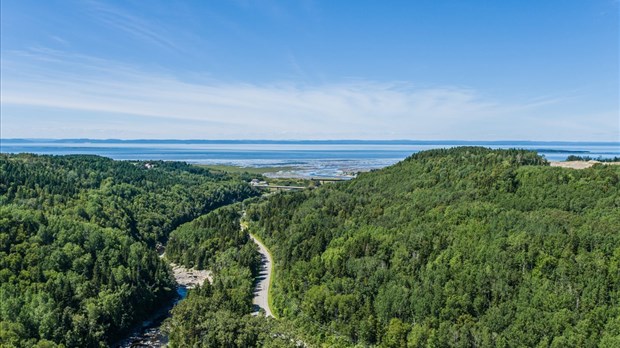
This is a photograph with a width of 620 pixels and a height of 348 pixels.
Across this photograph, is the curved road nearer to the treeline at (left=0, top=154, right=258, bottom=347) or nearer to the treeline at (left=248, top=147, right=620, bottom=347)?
→ the treeline at (left=248, top=147, right=620, bottom=347)

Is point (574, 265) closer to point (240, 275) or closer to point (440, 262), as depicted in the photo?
point (440, 262)

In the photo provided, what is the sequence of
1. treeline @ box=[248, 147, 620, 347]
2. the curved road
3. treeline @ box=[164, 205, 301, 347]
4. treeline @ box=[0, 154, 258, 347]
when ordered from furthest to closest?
the curved road
treeline @ box=[0, 154, 258, 347]
treeline @ box=[164, 205, 301, 347]
treeline @ box=[248, 147, 620, 347]

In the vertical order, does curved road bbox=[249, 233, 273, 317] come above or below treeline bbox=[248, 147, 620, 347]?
below

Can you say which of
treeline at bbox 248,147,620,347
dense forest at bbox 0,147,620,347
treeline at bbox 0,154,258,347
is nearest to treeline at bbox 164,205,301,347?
dense forest at bbox 0,147,620,347

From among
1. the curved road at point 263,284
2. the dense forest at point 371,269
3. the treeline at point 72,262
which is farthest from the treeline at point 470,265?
the treeline at point 72,262

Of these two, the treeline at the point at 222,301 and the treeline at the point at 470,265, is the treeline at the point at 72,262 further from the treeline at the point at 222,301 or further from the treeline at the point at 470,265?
the treeline at the point at 470,265

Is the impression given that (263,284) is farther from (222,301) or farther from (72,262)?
(72,262)

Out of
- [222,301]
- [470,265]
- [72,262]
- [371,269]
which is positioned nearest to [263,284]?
[222,301]
